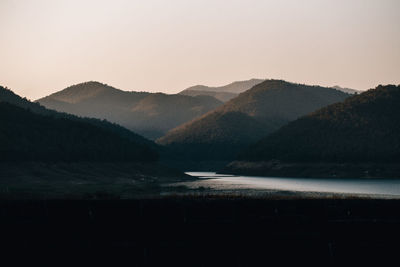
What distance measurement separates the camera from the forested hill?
151 meters

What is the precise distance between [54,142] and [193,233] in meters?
148

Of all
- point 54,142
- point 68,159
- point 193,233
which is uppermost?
point 54,142

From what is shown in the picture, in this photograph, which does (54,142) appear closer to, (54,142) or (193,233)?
(54,142)

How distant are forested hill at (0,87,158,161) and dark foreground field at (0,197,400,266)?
11469cm

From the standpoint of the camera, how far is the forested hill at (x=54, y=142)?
151 meters

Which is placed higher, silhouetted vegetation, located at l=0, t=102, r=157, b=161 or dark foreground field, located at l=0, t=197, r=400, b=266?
silhouetted vegetation, located at l=0, t=102, r=157, b=161

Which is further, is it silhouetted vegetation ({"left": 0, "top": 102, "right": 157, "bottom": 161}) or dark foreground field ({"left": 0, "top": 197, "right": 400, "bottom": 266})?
silhouetted vegetation ({"left": 0, "top": 102, "right": 157, "bottom": 161})

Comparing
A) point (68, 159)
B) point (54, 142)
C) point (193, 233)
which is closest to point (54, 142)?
point (54, 142)

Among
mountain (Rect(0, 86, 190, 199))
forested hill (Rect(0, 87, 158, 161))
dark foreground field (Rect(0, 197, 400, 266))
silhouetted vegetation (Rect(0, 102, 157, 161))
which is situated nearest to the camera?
dark foreground field (Rect(0, 197, 400, 266))

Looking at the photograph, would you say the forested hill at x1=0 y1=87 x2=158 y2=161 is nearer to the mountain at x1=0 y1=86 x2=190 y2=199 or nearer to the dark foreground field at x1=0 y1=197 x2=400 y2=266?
the mountain at x1=0 y1=86 x2=190 y2=199

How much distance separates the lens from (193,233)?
91.0 feet

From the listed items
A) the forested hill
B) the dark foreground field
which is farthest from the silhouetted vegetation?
the dark foreground field

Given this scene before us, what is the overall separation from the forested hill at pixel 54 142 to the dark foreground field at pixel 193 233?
115 m

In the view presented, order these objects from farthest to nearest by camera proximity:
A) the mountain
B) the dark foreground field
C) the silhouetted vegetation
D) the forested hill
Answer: the forested hill, the silhouetted vegetation, the mountain, the dark foreground field
